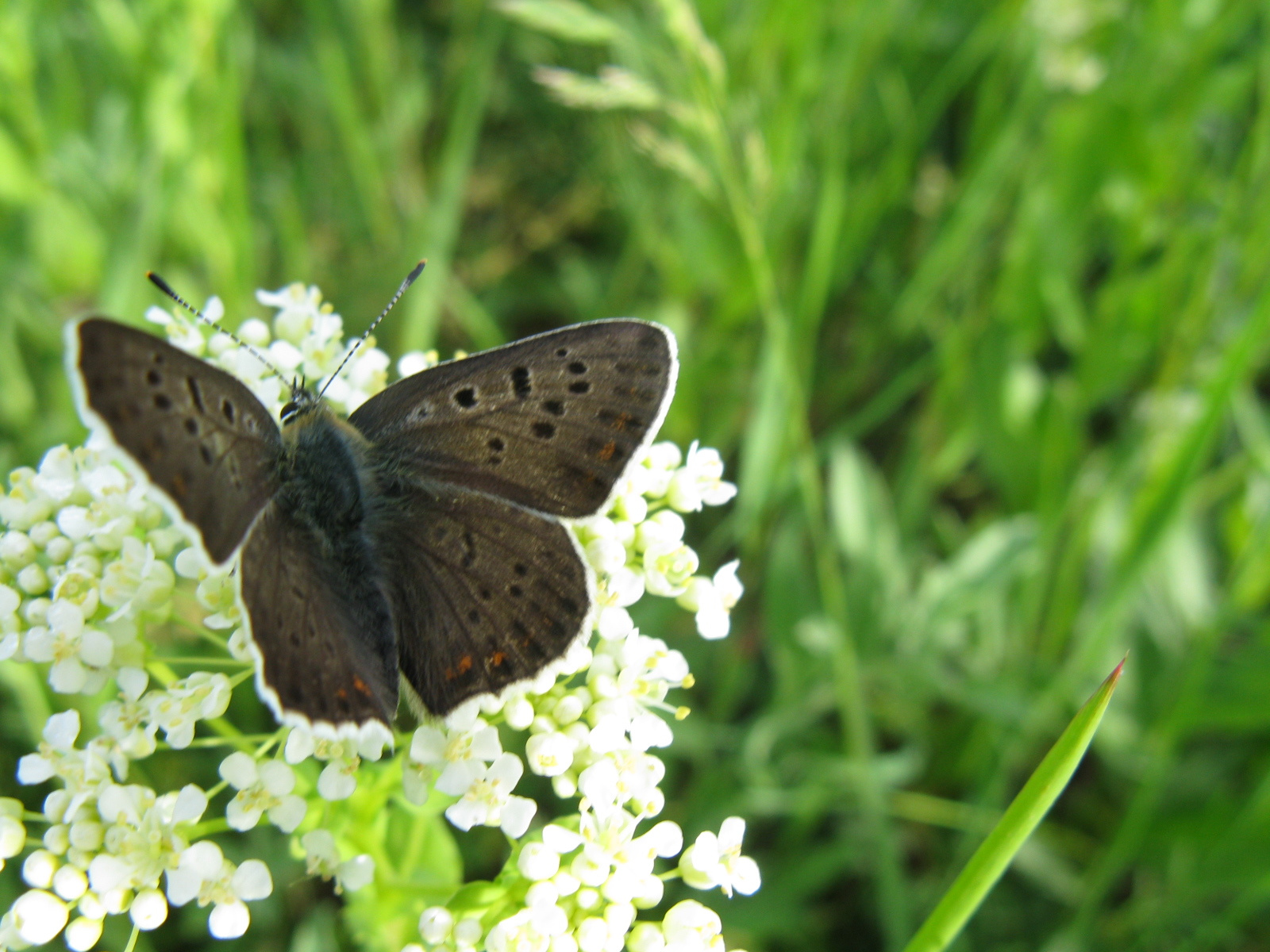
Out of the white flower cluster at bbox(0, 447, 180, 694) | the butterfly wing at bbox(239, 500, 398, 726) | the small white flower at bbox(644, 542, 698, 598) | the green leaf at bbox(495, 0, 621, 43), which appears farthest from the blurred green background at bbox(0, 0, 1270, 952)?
the butterfly wing at bbox(239, 500, 398, 726)

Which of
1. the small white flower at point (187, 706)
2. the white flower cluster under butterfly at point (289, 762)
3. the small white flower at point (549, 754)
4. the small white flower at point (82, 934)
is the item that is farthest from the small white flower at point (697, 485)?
the small white flower at point (82, 934)

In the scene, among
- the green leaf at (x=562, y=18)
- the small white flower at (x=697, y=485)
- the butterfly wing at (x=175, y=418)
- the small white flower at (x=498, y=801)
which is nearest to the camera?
the butterfly wing at (x=175, y=418)

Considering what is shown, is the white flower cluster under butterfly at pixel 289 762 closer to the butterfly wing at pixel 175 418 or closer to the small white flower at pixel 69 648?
the small white flower at pixel 69 648

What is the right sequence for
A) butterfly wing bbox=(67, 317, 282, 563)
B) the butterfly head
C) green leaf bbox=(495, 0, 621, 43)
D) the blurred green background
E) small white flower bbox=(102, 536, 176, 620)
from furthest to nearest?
the blurred green background
green leaf bbox=(495, 0, 621, 43)
the butterfly head
small white flower bbox=(102, 536, 176, 620)
butterfly wing bbox=(67, 317, 282, 563)

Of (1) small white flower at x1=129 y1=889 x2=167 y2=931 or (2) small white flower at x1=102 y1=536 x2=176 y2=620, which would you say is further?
(2) small white flower at x1=102 y1=536 x2=176 y2=620

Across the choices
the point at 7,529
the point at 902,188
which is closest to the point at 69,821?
the point at 7,529

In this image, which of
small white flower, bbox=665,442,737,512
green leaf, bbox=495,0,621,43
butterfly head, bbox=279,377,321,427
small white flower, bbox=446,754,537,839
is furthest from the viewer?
green leaf, bbox=495,0,621,43

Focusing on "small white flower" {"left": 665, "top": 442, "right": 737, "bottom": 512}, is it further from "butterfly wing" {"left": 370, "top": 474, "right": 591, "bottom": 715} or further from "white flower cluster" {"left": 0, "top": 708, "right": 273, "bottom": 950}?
"white flower cluster" {"left": 0, "top": 708, "right": 273, "bottom": 950}
